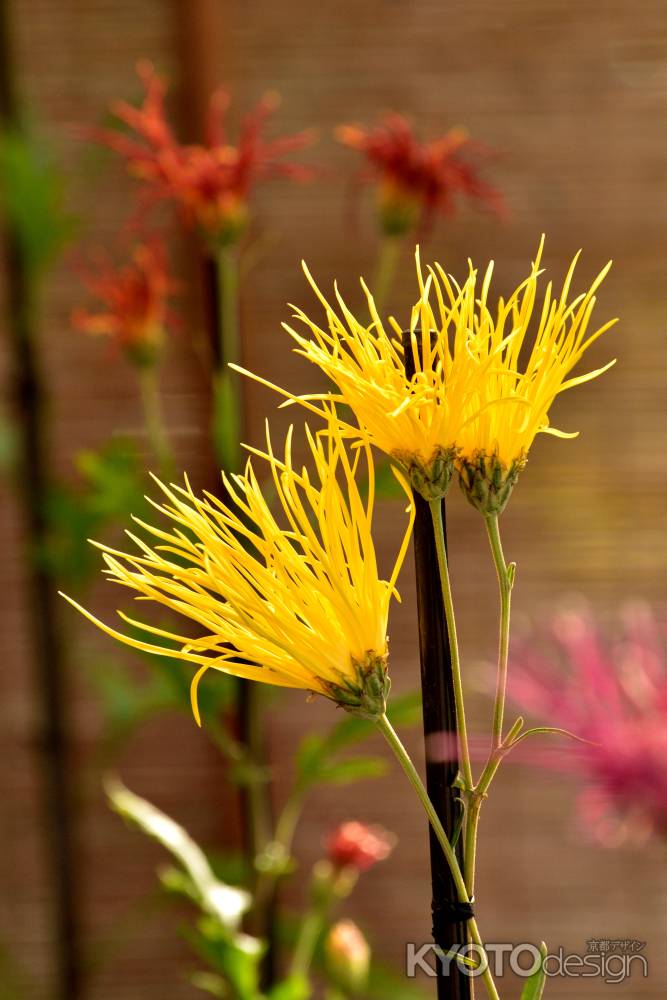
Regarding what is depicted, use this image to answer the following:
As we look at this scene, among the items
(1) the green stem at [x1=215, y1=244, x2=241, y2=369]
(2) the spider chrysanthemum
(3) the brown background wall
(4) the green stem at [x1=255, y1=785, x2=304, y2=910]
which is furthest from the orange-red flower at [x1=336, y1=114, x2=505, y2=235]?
(2) the spider chrysanthemum

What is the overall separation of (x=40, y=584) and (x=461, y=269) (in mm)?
394

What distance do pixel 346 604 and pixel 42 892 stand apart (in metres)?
0.83

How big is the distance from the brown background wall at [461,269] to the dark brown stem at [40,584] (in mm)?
58

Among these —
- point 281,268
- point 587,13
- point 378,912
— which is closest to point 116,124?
point 281,268

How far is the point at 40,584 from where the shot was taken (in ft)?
2.48

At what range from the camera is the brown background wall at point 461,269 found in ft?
2.66

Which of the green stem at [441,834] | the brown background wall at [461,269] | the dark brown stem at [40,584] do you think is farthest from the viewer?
the brown background wall at [461,269]

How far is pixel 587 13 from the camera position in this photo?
0.80 m

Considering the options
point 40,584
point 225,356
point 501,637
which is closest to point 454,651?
point 501,637

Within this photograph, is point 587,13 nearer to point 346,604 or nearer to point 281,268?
point 281,268

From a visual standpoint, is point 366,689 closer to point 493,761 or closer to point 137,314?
point 493,761

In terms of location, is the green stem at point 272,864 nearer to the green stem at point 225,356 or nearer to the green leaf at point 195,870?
the green leaf at point 195,870

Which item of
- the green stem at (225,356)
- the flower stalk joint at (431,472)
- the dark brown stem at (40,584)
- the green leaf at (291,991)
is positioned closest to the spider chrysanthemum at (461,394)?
the flower stalk joint at (431,472)

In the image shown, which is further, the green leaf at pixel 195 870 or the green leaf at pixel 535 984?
the green leaf at pixel 195 870
